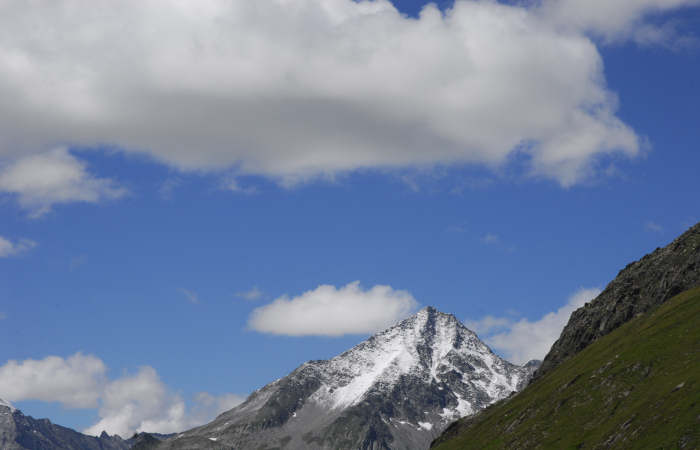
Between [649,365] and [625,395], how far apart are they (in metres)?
9.19

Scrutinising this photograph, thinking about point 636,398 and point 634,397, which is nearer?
point 636,398

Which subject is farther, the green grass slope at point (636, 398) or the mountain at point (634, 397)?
the mountain at point (634, 397)

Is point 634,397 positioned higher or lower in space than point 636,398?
higher

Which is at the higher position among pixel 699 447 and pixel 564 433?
pixel 564 433

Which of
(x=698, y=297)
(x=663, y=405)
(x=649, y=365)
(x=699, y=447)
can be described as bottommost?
(x=699, y=447)

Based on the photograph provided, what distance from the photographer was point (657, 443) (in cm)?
12456

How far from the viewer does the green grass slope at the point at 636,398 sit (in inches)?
5064

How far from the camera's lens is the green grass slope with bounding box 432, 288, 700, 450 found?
5064 inches

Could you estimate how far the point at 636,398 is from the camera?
15012 cm

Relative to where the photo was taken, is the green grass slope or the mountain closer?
the green grass slope

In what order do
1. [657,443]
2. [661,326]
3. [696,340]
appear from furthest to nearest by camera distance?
[661,326], [696,340], [657,443]

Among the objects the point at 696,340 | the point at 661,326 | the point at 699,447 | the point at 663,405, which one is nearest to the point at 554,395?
the point at 661,326

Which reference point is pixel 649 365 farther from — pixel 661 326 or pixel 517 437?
pixel 517 437

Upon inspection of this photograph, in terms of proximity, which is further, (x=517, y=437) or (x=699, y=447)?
(x=517, y=437)
